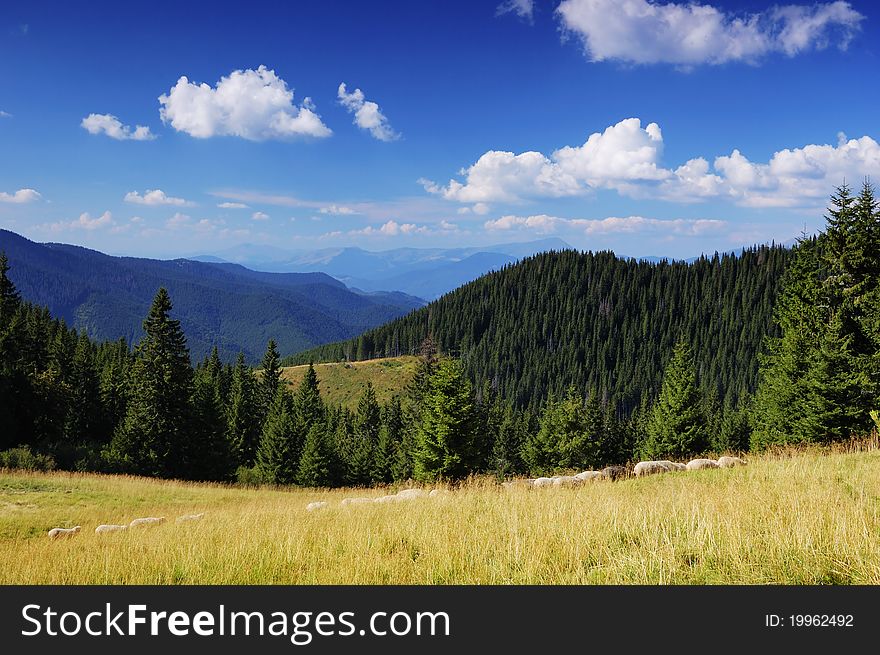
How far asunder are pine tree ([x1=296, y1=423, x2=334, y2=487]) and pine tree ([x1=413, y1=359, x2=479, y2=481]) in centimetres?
1767

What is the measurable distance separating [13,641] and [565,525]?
21.3 feet

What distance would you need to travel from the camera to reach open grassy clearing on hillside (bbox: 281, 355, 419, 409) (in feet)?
477

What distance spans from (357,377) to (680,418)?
12783cm

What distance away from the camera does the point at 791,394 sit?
29.0 metres

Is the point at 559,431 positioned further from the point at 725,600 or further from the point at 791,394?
the point at 725,600

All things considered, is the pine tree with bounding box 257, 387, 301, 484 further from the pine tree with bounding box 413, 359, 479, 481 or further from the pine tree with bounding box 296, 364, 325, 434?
the pine tree with bounding box 413, 359, 479, 481

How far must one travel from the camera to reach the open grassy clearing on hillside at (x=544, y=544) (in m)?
5.27

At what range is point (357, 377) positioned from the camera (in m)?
157

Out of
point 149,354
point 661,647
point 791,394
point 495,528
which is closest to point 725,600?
point 661,647

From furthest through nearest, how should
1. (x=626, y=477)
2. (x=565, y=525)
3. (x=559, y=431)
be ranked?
1. (x=559, y=431)
2. (x=626, y=477)
3. (x=565, y=525)

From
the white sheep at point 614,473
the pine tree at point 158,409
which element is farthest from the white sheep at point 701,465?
the pine tree at point 158,409

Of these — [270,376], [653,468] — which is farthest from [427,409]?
[270,376]

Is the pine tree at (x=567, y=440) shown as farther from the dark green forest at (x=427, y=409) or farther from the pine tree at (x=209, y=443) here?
the pine tree at (x=209, y=443)

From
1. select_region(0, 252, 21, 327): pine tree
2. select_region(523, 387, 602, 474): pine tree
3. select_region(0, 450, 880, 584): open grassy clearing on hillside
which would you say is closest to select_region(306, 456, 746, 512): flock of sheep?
select_region(0, 450, 880, 584): open grassy clearing on hillside
